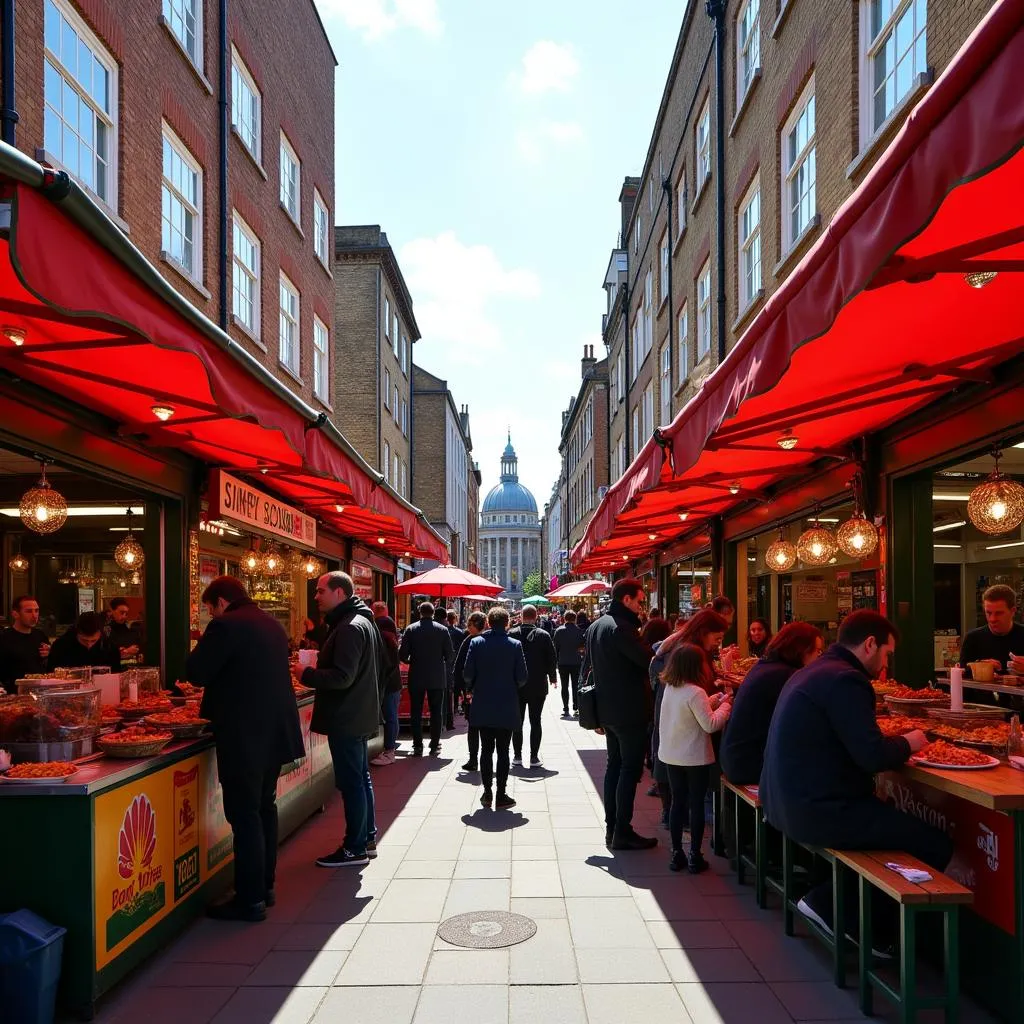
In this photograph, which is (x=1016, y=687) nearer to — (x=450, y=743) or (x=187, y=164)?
(x=450, y=743)

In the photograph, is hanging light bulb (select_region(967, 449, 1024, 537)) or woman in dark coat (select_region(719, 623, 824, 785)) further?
hanging light bulb (select_region(967, 449, 1024, 537))

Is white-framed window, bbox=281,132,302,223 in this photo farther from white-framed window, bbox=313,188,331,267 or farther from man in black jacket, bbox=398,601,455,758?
man in black jacket, bbox=398,601,455,758

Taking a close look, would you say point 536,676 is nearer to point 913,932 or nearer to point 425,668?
point 425,668

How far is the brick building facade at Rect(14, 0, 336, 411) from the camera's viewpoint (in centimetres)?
841

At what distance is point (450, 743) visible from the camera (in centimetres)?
1309

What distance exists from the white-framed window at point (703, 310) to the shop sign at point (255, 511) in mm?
8187

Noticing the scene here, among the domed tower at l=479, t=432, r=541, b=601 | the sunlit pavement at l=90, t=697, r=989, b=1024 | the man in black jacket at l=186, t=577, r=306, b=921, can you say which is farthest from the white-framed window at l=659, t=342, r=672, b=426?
the domed tower at l=479, t=432, r=541, b=601

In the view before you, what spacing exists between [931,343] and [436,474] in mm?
46738

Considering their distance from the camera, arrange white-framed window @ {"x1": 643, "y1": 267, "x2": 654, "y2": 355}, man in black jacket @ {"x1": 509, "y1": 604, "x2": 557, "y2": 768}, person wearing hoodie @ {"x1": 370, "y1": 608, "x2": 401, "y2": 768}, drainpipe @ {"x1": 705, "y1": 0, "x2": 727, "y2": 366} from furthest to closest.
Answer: white-framed window @ {"x1": 643, "y1": 267, "x2": 654, "y2": 355}, drainpipe @ {"x1": 705, "y1": 0, "x2": 727, "y2": 366}, man in black jacket @ {"x1": 509, "y1": 604, "x2": 557, "y2": 768}, person wearing hoodie @ {"x1": 370, "y1": 608, "x2": 401, "y2": 768}

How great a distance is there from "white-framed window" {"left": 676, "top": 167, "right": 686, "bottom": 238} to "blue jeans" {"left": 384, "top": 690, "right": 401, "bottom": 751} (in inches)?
470

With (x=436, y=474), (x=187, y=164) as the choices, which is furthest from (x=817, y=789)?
(x=436, y=474)

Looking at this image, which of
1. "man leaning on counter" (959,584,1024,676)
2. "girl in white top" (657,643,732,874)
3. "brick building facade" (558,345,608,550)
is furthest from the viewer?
"brick building facade" (558,345,608,550)

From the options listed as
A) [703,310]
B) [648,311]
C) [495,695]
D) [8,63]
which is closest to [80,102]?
[8,63]

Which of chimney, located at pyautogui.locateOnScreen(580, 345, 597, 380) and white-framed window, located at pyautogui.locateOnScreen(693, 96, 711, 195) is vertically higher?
chimney, located at pyautogui.locateOnScreen(580, 345, 597, 380)
